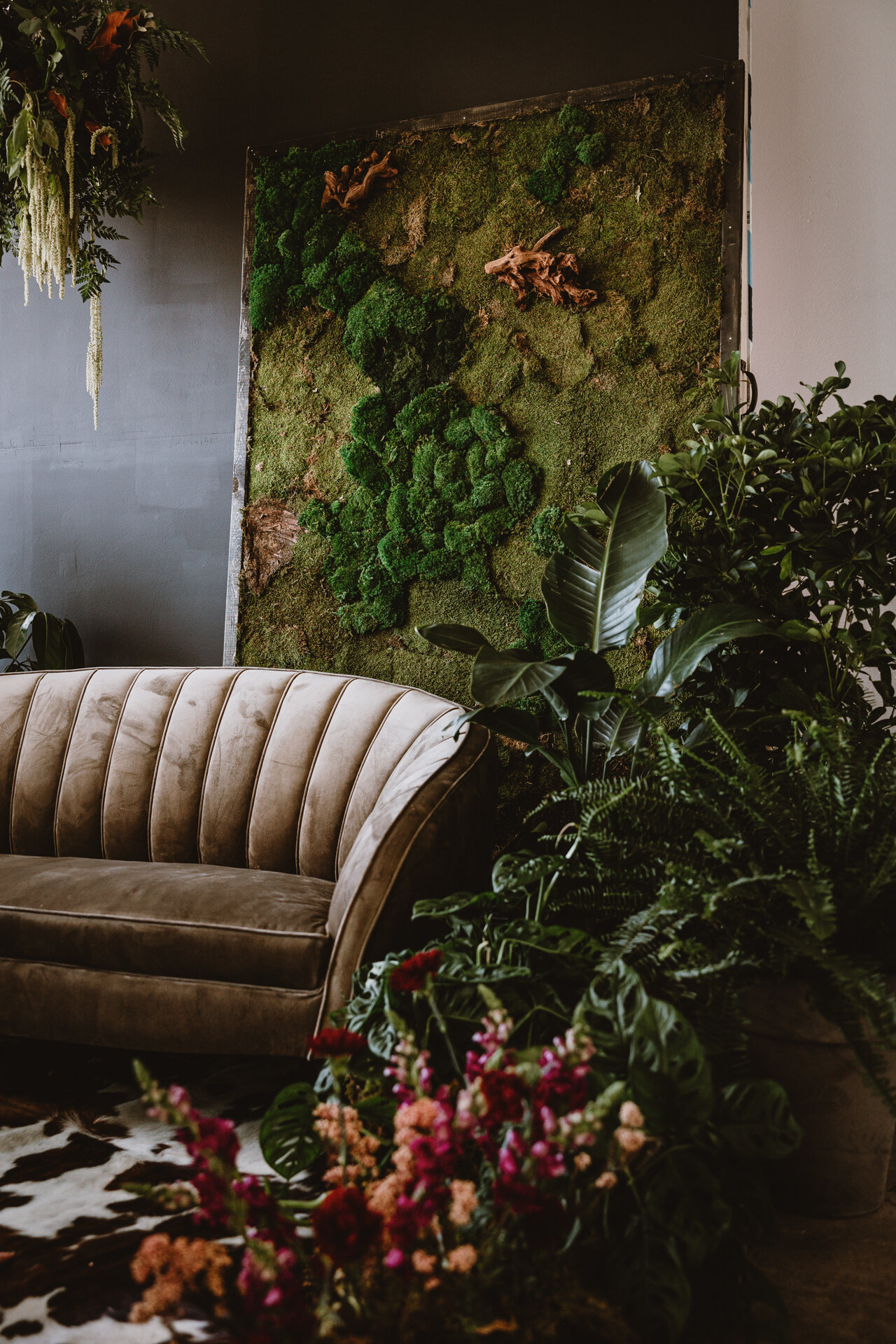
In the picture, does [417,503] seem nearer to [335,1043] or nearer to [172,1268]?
[335,1043]

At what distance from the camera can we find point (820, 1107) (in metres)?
1.23

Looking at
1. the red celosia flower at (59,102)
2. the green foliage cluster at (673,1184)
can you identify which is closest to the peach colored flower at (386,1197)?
the green foliage cluster at (673,1184)

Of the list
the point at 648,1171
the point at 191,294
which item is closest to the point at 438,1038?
the point at 648,1171

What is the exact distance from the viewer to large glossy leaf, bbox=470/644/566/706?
1481 millimetres

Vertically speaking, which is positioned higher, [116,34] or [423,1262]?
[116,34]

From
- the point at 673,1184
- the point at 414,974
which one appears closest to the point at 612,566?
the point at 414,974

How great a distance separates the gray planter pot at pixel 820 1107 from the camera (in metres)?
1.21

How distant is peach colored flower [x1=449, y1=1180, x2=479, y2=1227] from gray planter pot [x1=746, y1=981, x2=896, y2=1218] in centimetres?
67

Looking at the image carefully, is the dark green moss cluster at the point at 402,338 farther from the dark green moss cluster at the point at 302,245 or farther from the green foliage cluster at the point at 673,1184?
the green foliage cluster at the point at 673,1184

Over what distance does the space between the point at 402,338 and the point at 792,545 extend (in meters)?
1.33

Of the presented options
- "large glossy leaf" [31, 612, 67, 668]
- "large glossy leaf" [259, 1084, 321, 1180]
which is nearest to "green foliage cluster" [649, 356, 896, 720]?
"large glossy leaf" [259, 1084, 321, 1180]

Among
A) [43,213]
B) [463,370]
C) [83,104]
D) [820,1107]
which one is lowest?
[820,1107]

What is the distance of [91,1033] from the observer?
166cm

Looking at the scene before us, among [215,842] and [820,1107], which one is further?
[215,842]
